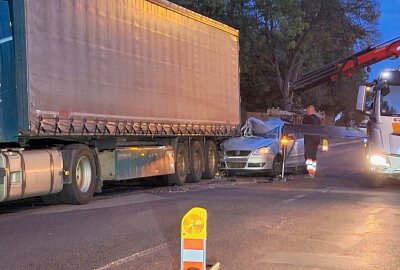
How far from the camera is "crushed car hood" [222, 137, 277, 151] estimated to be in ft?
57.1

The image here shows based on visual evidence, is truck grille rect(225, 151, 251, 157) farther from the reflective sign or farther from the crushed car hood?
the reflective sign

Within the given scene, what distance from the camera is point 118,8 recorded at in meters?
12.8

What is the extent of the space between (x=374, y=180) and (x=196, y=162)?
502cm

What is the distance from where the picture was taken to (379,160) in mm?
14102

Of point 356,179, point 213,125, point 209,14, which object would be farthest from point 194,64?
point 209,14

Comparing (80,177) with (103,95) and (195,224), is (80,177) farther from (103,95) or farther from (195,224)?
(195,224)

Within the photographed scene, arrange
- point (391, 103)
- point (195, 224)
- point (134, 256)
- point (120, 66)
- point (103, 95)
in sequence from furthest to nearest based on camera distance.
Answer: point (391, 103) → point (120, 66) → point (103, 95) → point (134, 256) → point (195, 224)

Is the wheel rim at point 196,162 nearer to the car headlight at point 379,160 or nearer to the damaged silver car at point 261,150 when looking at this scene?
the damaged silver car at point 261,150

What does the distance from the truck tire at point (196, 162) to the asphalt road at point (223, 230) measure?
3237 millimetres

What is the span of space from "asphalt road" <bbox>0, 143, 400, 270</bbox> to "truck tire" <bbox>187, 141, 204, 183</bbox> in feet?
10.6

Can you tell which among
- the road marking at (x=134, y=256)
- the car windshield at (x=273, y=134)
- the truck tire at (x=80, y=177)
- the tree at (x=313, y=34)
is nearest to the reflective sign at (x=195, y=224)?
the road marking at (x=134, y=256)

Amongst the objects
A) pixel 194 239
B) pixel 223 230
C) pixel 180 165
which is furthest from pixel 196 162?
pixel 194 239

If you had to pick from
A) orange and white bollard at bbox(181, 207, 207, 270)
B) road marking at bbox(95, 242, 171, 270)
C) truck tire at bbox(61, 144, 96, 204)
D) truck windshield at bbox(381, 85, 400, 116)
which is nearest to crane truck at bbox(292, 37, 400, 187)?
truck windshield at bbox(381, 85, 400, 116)

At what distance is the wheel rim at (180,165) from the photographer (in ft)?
52.9
